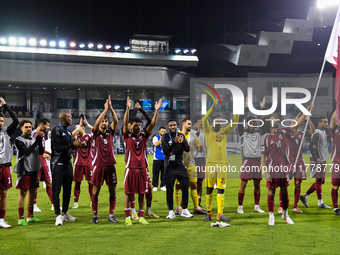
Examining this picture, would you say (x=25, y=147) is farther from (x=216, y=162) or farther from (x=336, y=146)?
(x=336, y=146)

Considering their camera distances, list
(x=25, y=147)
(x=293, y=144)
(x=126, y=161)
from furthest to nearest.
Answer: (x=293, y=144)
(x=126, y=161)
(x=25, y=147)

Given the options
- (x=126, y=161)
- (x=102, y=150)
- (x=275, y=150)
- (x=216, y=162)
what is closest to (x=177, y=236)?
(x=216, y=162)

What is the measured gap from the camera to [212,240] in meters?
6.37

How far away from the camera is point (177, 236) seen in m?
6.69

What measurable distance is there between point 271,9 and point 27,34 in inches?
1147

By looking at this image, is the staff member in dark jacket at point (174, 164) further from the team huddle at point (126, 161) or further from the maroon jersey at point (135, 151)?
the maroon jersey at point (135, 151)

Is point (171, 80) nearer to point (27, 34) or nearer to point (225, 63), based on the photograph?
point (225, 63)

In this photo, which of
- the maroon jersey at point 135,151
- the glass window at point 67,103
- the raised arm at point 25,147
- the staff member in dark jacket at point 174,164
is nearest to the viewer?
the raised arm at point 25,147

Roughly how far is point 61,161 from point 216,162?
3394mm

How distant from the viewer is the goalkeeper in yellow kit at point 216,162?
7.74 metres

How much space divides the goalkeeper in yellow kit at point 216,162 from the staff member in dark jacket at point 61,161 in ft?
9.61

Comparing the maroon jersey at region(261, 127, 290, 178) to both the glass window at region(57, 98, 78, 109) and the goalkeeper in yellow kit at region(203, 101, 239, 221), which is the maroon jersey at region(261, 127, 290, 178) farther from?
the glass window at region(57, 98, 78, 109)

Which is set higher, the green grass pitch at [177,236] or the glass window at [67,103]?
the glass window at [67,103]

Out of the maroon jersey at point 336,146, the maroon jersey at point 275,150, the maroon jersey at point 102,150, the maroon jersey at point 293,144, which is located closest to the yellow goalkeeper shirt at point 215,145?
the maroon jersey at point 275,150
